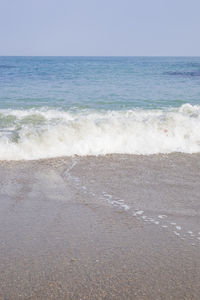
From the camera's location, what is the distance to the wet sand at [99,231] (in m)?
2.55

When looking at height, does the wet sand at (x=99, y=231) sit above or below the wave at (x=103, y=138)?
below

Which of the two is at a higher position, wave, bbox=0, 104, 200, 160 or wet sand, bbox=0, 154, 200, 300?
wave, bbox=0, 104, 200, 160

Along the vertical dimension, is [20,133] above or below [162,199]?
above

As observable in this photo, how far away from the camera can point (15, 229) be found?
3379 mm

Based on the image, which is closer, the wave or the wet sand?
the wet sand

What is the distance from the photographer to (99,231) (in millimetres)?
3357

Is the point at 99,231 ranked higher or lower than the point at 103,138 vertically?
lower

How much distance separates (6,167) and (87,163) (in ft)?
4.51

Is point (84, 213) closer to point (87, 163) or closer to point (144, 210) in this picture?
→ point (144, 210)

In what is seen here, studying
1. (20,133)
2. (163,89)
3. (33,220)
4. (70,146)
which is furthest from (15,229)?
(163,89)

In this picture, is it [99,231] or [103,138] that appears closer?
[99,231]

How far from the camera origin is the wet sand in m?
2.55

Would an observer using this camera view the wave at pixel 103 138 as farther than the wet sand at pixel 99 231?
Yes

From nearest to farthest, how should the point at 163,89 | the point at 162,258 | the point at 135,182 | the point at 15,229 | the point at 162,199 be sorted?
the point at 162,258 < the point at 15,229 < the point at 162,199 < the point at 135,182 < the point at 163,89
